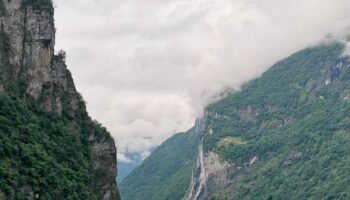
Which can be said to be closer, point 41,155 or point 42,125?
point 41,155

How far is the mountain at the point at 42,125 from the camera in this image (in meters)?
85.4

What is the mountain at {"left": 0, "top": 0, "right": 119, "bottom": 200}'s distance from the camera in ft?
280

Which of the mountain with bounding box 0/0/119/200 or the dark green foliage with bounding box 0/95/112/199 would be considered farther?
the mountain with bounding box 0/0/119/200

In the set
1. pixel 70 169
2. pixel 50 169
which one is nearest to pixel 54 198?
pixel 50 169

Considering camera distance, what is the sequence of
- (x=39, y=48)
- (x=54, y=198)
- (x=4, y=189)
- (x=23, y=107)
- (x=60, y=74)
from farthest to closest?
(x=60, y=74), (x=39, y=48), (x=23, y=107), (x=54, y=198), (x=4, y=189)

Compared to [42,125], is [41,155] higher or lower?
lower

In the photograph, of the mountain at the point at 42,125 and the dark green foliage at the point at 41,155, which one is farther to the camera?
the mountain at the point at 42,125

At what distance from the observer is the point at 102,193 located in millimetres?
115750

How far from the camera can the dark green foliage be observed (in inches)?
3228

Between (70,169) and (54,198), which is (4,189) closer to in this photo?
(54,198)

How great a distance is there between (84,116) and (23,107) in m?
24.7

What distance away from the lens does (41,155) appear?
9094 centimetres

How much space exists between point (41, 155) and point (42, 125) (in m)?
11.8

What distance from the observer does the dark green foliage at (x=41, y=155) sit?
82000mm
